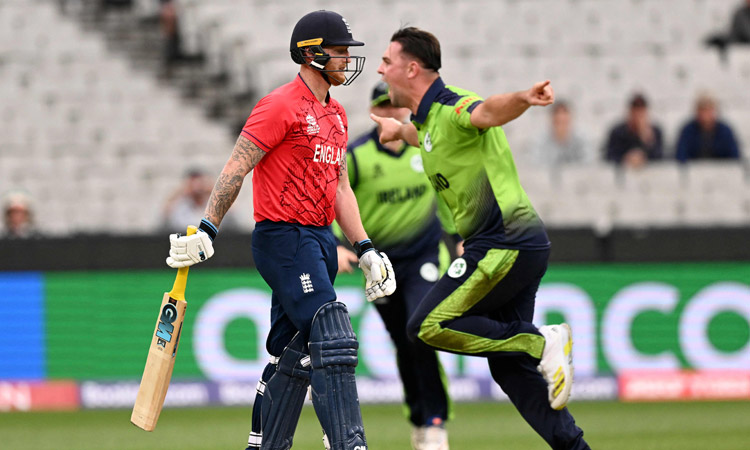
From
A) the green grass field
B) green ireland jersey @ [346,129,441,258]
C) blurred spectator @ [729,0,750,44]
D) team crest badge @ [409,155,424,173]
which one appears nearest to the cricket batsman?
green ireland jersey @ [346,129,441,258]

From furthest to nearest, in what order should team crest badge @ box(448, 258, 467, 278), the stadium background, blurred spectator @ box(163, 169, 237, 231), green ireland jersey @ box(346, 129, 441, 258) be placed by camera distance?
blurred spectator @ box(163, 169, 237, 231) → the stadium background → green ireland jersey @ box(346, 129, 441, 258) → team crest badge @ box(448, 258, 467, 278)

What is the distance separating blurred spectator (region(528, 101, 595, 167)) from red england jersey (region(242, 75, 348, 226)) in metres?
7.28

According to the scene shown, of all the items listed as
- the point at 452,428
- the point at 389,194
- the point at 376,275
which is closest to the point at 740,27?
the point at 452,428

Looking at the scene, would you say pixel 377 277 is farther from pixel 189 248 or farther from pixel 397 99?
pixel 397 99

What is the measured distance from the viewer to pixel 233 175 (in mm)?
5609

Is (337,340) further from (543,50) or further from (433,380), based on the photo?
(543,50)

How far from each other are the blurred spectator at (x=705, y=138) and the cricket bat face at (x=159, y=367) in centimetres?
828

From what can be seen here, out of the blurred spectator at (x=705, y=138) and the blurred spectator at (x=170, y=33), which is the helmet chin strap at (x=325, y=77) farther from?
the blurred spectator at (x=170, y=33)

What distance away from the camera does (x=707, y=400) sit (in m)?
10.7

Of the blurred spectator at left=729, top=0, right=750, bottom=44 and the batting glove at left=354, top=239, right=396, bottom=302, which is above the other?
the blurred spectator at left=729, top=0, right=750, bottom=44

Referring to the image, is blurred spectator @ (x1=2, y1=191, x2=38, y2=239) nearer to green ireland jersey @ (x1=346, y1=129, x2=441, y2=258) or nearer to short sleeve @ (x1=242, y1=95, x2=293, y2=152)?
green ireland jersey @ (x1=346, y1=129, x2=441, y2=258)

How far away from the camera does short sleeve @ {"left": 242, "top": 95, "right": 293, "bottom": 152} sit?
18.5 feet

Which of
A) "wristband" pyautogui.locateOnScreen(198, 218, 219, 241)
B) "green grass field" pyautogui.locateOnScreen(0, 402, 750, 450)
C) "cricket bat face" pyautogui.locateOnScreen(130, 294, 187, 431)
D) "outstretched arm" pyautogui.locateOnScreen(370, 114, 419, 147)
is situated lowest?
"green grass field" pyautogui.locateOnScreen(0, 402, 750, 450)

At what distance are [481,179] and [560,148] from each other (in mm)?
6892
